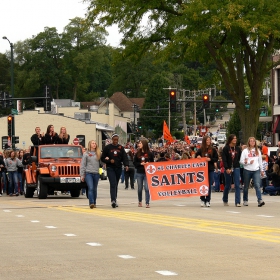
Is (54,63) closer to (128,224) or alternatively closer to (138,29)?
(138,29)

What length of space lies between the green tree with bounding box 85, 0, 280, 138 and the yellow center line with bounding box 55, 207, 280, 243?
50.0 ft

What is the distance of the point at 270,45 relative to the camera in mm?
36125

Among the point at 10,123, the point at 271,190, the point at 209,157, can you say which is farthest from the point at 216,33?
the point at 10,123

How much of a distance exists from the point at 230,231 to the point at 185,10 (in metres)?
20.8

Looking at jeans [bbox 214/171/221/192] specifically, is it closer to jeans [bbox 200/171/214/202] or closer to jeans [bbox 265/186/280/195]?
jeans [bbox 265/186/280/195]

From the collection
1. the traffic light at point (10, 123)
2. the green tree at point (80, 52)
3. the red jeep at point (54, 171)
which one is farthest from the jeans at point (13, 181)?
the green tree at point (80, 52)

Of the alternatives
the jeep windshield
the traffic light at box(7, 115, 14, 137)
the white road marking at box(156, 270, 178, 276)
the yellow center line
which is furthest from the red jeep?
the traffic light at box(7, 115, 14, 137)

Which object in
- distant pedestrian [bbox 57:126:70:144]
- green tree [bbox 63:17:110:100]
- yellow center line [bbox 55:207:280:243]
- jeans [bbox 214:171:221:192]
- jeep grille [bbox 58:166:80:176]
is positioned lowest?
yellow center line [bbox 55:207:280:243]

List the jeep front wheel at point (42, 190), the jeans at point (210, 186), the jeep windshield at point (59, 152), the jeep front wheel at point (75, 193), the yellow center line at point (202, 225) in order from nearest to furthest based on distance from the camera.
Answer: the yellow center line at point (202, 225) → the jeans at point (210, 186) → the jeep front wheel at point (42, 190) → the jeep windshield at point (59, 152) → the jeep front wheel at point (75, 193)

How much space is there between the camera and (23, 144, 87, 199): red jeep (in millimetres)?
28297

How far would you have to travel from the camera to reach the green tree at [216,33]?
1345 inches

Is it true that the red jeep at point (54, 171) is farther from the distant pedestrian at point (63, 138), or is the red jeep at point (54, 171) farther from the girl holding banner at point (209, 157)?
the girl holding banner at point (209, 157)

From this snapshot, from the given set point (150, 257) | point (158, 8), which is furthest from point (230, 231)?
point (158, 8)

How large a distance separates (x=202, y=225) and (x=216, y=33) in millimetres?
19256
